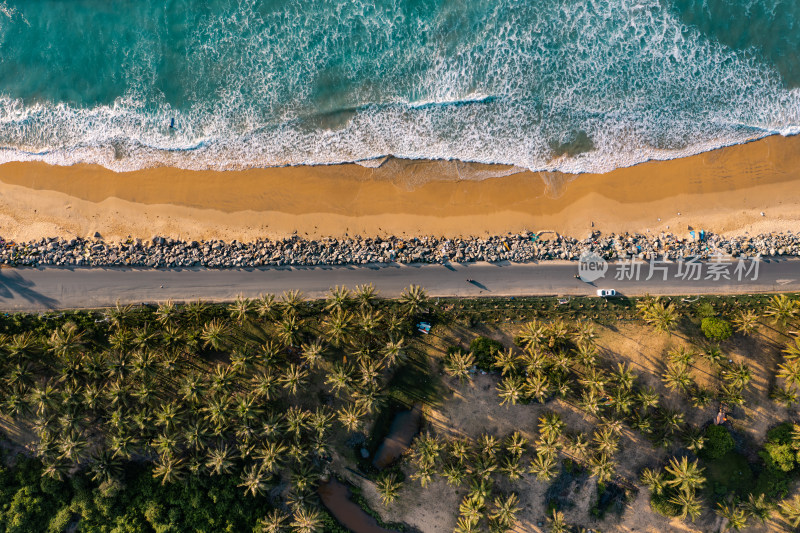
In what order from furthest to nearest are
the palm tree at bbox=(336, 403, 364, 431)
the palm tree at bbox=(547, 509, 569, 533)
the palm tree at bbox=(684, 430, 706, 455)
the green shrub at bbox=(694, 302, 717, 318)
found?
the green shrub at bbox=(694, 302, 717, 318), the palm tree at bbox=(547, 509, 569, 533), the palm tree at bbox=(684, 430, 706, 455), the palm tree at bbox=(336, 403, 364, 431)

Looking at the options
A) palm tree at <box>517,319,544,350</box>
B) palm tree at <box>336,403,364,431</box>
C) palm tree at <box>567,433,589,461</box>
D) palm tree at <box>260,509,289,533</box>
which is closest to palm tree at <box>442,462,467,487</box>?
palm tree at <box>336,403,364,431</box>

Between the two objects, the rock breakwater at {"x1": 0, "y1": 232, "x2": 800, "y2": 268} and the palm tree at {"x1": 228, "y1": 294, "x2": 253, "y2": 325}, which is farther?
the rock breakwater at {"x1": 0, "y1": 232, "x2": 800, "y2": 268}

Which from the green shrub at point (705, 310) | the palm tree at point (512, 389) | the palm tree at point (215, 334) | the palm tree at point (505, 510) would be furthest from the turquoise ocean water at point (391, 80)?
the palm tree at point (505, 510)

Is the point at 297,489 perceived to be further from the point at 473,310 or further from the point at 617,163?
the point at 617,163

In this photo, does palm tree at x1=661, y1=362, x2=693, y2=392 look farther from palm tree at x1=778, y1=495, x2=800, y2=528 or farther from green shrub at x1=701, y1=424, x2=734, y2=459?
palm tree at x1=778, y1=495, x2=800, y2=528

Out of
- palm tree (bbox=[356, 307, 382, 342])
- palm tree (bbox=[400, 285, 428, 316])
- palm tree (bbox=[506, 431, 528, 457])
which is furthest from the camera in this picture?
palm tree (bbox=[400, 285, 428, 316])

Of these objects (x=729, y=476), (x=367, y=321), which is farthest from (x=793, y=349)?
(x=367, y=321)

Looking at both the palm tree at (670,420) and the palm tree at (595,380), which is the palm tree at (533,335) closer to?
the palm tree at (595,380)
